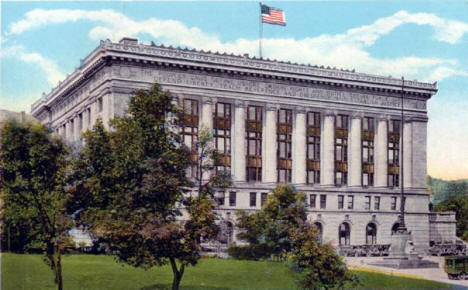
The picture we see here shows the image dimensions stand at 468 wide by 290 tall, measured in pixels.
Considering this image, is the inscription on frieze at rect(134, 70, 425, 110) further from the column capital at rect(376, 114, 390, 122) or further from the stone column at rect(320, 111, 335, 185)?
the stone column at rect(320, 111, 335, 185)

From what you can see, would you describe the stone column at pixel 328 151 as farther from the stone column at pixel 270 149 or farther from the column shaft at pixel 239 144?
the column shaft at pixel 239 144

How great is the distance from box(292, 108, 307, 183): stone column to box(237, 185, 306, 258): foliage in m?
20.1

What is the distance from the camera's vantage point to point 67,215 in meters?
40.7

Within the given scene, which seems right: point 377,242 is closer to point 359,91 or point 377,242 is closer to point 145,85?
point 359,91

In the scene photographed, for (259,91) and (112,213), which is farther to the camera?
(259,91)

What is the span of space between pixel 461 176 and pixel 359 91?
85.5 feet

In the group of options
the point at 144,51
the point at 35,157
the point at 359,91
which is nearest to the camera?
the point at 35,157

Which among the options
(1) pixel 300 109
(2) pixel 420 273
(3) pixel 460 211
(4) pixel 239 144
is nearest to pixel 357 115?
(1) pixel 300 109

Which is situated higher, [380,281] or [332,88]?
[332,88]

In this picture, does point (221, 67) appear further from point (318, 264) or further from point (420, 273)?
point (318, 264)

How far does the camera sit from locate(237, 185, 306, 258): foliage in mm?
53594

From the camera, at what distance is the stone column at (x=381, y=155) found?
81875 millimetres

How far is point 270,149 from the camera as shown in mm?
75562

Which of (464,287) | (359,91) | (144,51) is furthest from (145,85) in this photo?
(464,287)
